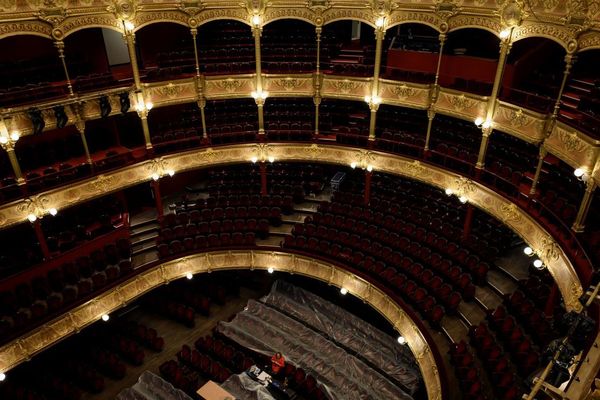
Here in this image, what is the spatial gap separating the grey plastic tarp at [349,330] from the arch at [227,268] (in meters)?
1.76

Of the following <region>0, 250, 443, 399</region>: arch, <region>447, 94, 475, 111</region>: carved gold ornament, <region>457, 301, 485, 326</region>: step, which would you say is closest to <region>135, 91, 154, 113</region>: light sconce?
<region>0, 250, 443, 399</region>: arch

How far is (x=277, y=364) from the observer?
1672 centimetres

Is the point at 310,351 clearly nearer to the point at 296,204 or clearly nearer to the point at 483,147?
the point at 296,204

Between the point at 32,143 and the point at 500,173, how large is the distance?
18886 millimetres

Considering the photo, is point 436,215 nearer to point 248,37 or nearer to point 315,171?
point 315,171

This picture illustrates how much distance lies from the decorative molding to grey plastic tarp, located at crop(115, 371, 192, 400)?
7246 millimetres

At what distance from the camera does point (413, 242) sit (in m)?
17.4

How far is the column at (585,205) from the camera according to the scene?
1165 centimetres

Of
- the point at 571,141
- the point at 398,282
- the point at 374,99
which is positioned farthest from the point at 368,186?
the point at 571,141

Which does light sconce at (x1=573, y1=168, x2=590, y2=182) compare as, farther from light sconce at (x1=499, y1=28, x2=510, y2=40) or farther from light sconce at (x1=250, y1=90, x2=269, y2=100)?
light sconce at (x1=250, y1=90, x2=269, y2=100)

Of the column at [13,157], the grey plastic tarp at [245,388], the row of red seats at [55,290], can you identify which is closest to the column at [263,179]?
the row of red seats at [55,290]

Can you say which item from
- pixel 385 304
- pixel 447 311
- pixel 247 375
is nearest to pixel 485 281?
pixel 447 311

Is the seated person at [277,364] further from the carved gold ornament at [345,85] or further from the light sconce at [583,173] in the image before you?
the light sconce at [583,173]

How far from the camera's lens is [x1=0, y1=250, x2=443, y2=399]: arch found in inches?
538
